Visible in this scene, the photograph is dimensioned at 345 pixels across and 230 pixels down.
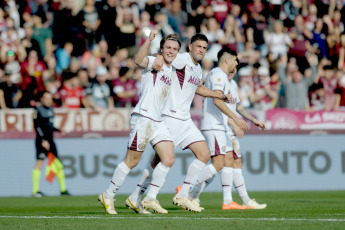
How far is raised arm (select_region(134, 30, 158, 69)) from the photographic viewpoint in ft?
31.7

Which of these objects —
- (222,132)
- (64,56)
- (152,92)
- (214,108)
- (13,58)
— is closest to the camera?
(152,92)

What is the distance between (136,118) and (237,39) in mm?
12289

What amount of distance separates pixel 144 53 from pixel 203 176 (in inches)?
110

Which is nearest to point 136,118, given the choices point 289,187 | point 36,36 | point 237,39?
point 289,187

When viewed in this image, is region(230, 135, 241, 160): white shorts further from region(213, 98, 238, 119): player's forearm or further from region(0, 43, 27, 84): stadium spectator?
region(0, 43, 27, 84): stadium spectator

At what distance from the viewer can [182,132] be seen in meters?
11.3

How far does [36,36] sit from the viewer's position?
20.6m

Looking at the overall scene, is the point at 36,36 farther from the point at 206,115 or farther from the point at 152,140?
the point at 152,140

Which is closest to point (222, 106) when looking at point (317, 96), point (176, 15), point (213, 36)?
point (317, 96)

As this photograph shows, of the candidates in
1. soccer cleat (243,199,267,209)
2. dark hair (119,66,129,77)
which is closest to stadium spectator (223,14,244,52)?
dark hair (119,66,129,77)

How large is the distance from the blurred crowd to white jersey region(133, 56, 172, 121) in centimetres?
817

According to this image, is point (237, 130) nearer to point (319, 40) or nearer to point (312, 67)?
point (312, 67)

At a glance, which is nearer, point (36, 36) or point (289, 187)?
point (289, 187)

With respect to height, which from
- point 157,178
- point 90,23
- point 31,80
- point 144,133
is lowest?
point 157,178
